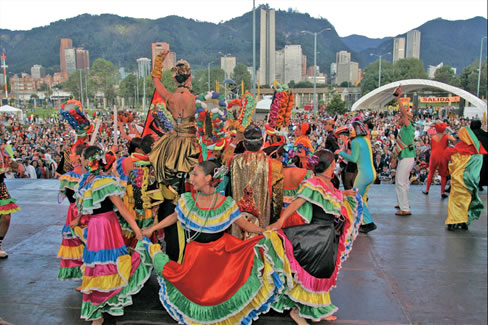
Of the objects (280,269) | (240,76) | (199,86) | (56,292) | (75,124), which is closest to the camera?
(280,269)

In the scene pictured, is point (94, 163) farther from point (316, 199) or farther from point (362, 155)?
point (362, 155)

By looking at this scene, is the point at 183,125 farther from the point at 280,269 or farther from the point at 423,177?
the point at 423,177

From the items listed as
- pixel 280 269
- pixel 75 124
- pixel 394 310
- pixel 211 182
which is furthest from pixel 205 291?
pixel 75 124

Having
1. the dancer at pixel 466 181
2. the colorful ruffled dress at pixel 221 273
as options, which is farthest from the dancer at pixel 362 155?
the colorful ruffled dress at pixel 221 273

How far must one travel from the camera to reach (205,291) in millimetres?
3953

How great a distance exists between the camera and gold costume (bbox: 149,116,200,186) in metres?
5.09

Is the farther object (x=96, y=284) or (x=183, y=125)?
(x=183, y=125)

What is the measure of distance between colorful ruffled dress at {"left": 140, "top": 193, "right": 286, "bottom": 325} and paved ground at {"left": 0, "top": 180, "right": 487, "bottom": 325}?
1.70ft

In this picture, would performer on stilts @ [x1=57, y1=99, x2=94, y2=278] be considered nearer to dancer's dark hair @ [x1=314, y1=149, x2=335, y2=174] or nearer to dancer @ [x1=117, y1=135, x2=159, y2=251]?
dancer @ [x1=117, y1=135, x2=159, y2=251]

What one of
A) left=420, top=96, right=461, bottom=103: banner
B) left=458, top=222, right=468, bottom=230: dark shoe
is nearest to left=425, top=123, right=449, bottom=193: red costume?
left=458, top=222, right=468, bottom=230: dark shoe

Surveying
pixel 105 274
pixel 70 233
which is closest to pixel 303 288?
pixel 105 274

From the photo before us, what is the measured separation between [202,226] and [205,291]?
1.99 ft

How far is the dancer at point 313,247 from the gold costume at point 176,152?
4.96 ft

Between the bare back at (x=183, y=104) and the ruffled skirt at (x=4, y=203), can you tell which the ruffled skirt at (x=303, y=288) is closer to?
the bare back at (x=183, y=104)
